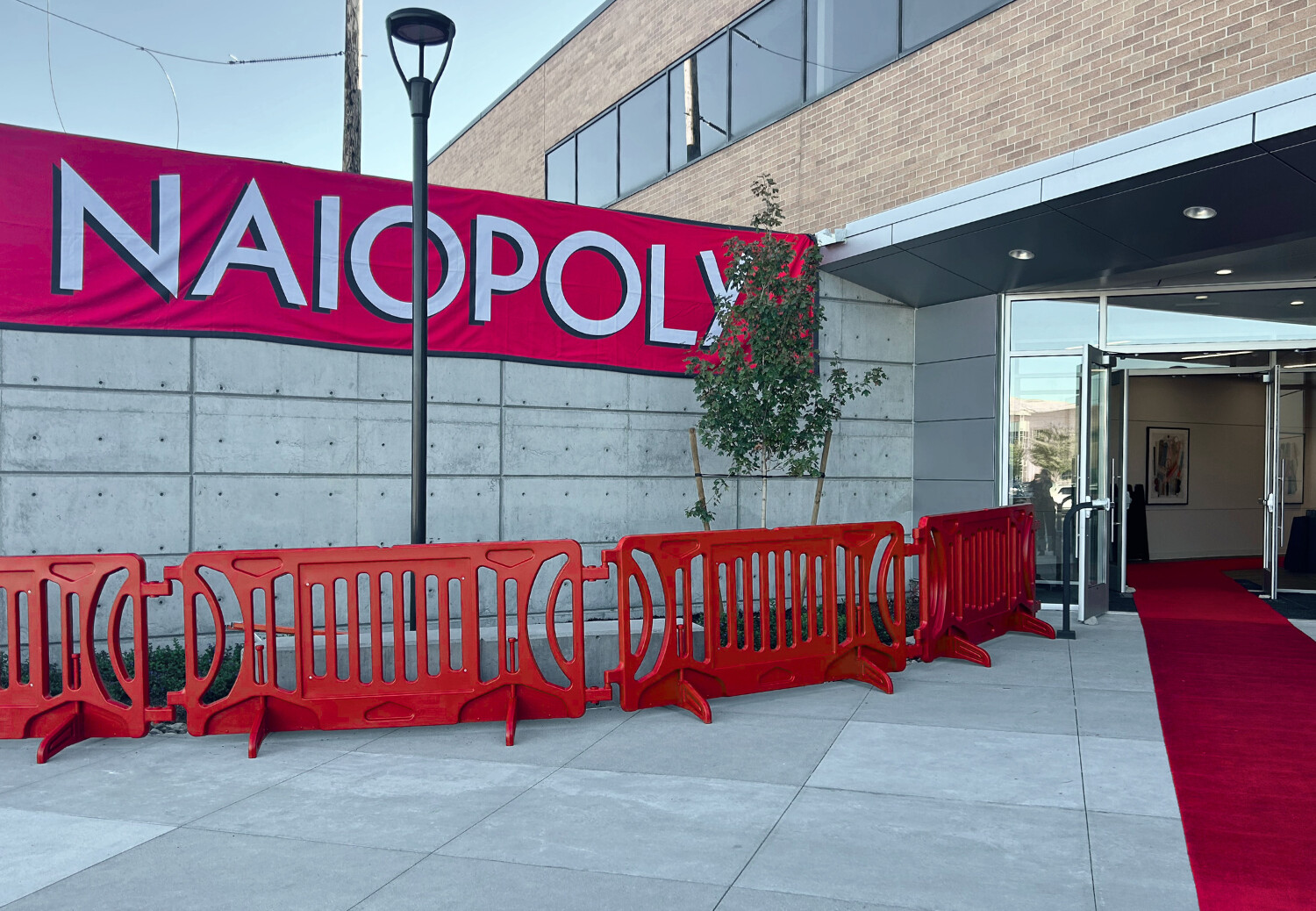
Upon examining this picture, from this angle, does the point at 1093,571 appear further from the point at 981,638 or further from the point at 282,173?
the point at 282,173

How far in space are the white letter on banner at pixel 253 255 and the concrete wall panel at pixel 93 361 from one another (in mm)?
583

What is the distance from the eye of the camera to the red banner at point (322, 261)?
25.8 feet

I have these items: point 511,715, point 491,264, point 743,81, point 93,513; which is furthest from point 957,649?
point 743,81

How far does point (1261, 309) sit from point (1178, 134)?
4266mm

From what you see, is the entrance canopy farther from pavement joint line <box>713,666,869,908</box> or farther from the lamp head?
the lamp head

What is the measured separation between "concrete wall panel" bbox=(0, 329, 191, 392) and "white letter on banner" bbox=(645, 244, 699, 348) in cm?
449

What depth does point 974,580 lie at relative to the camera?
8.63 meters

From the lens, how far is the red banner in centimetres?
787

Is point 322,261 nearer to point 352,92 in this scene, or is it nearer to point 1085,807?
point 352,92

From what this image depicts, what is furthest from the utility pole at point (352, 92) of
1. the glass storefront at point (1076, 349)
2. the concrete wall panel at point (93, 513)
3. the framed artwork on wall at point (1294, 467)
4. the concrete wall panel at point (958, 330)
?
the framed artwork on wall at point (1294, 467)

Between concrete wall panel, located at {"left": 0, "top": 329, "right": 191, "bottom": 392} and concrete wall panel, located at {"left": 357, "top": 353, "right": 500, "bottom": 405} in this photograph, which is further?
concrete wall panel, located at {"left": 357, "top": 353, "right": 500, "bottom": 405}

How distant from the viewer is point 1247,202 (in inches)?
313

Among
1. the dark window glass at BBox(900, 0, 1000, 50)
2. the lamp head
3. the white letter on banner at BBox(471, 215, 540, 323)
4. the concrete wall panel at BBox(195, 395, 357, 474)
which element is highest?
the dark window glass at BBox(900, 0, 1000, 50)

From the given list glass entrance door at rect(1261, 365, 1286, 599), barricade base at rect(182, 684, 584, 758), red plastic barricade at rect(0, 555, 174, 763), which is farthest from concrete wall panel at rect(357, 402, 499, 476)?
glass entrance door at rect(1261, 365, 1286, 599)
